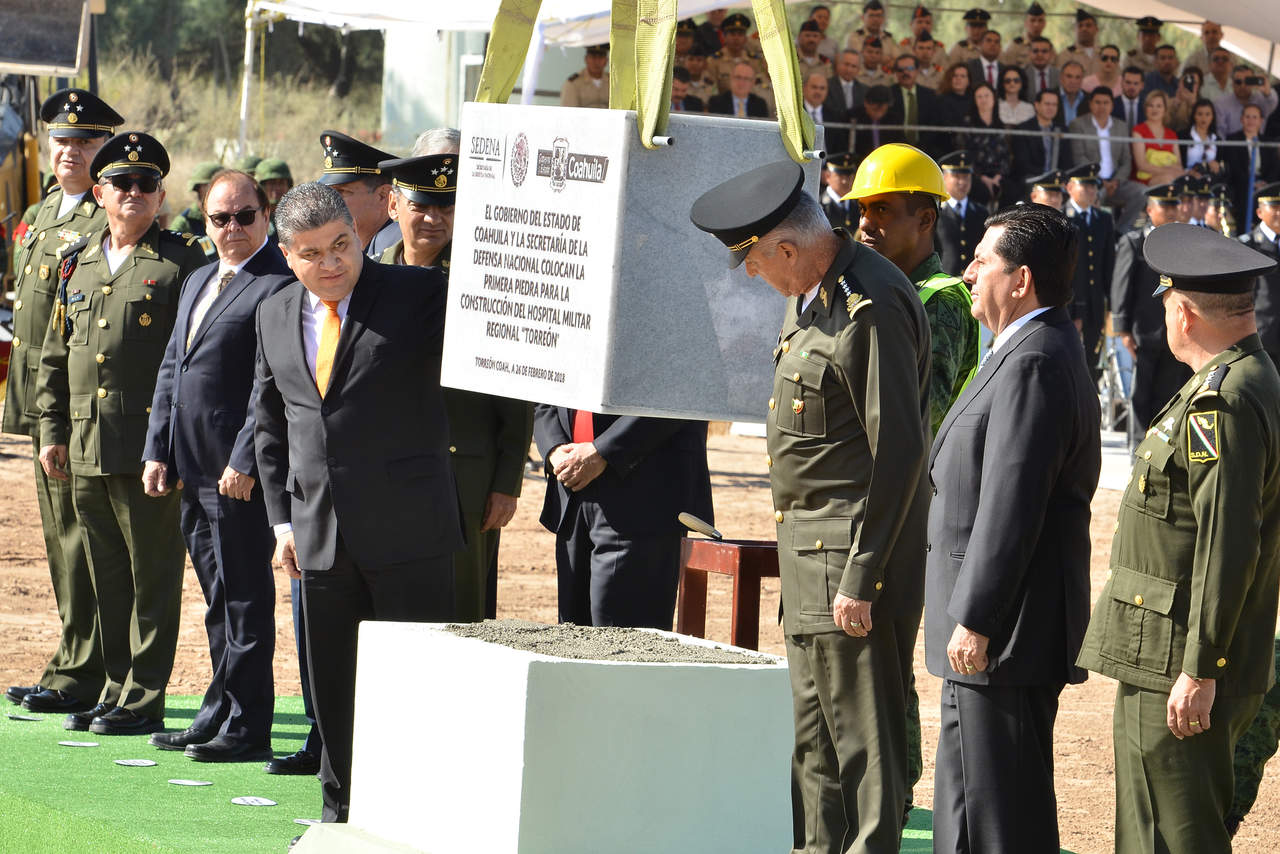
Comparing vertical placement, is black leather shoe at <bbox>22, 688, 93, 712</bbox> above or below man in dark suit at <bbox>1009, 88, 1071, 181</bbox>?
below

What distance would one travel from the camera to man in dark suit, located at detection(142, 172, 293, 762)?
623 cm

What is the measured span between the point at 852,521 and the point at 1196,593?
0.75 m

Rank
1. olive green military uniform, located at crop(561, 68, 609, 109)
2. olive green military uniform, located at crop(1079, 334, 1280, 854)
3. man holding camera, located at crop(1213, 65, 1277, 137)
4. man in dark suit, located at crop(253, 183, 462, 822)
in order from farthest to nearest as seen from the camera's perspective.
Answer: man holding camera, located at crop(1213, 65, 1277, 137), olive green military uniform, located at crop(561, 68, 609, 109), man in dark suit, located at crop(253, 183, 462, 822), olive green military uniform, located at crop(1079, 334, 1280, 854)

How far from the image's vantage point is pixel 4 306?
13250 mm

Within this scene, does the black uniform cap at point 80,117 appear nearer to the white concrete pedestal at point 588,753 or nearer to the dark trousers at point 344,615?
the dark trousers at point 344,615

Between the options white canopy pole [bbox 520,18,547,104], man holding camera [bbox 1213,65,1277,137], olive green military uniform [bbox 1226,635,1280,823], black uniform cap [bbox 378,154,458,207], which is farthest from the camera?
man holding camera [bbox 1213,65,1277,137]

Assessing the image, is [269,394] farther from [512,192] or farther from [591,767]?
[591,767]

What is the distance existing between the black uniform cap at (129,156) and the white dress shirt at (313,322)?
6.06 feet

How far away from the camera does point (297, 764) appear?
19.9ft

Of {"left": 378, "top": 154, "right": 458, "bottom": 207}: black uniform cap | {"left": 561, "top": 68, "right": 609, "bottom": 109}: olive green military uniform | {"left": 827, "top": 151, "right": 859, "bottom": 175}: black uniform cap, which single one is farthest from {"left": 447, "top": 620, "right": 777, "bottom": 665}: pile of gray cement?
{"left": 561, "top": 68, "right": 609, "bottom": 109}: olive green military uniform

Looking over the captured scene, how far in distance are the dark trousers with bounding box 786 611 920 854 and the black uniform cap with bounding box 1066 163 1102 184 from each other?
41.1 ft

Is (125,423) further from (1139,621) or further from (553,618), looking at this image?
(1139,621)

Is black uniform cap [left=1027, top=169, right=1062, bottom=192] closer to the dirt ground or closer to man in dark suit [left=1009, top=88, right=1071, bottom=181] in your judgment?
man in dark suit [left=1009, top=88, right=1071, bottom=181]

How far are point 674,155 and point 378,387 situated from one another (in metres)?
1.16
